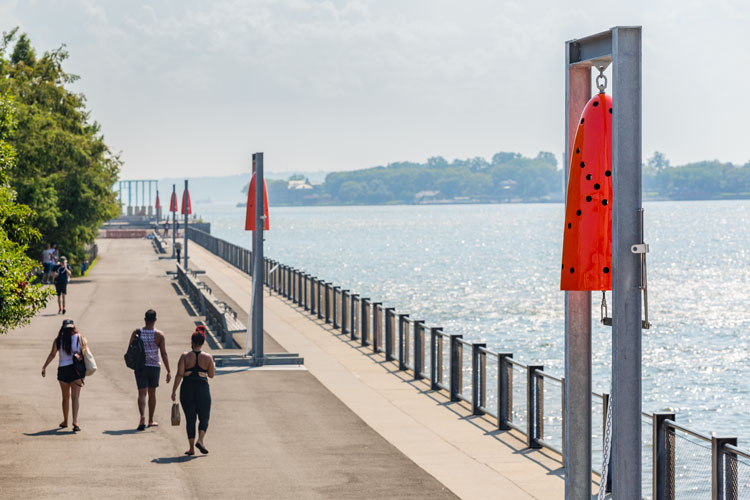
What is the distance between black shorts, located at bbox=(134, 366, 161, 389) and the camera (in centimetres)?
1609

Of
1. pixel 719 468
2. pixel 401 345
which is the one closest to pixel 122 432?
pixel 401 345

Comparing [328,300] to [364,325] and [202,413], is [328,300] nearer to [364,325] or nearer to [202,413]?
[364,325]

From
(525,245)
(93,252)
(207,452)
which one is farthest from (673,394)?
(525,245)

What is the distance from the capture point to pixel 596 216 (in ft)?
22.3

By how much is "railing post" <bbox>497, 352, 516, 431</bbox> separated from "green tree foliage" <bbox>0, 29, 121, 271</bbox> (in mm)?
28369

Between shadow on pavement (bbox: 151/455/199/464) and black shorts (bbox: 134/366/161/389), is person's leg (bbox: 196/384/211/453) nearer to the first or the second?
shadow on pavement (bbox: 151/455/199/464)

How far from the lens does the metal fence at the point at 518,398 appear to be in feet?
34.8

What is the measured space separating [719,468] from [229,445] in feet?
23.6

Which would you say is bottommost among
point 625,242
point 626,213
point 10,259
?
point 10,259

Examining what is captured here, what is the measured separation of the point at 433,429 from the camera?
16.3 metres

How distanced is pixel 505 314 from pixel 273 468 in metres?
47.2

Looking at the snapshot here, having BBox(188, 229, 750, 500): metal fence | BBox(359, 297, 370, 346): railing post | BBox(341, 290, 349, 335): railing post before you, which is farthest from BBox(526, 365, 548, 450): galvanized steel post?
BBox(341, 290, 349, 335): railing post

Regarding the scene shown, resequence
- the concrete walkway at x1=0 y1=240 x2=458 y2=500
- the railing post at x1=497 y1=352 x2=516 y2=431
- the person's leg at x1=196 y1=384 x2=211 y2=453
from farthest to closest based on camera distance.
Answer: the railing post at x1=497 y1=352 x2=516 y2=431, the person's leg at x1=196 y1=384 x2=211 y2=453, the concrete walkway at x1=0 y1=240 x2=458 y2=500

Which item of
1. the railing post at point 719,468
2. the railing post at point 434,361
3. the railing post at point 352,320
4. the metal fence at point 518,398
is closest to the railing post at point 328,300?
the metal fence at point 518,398
